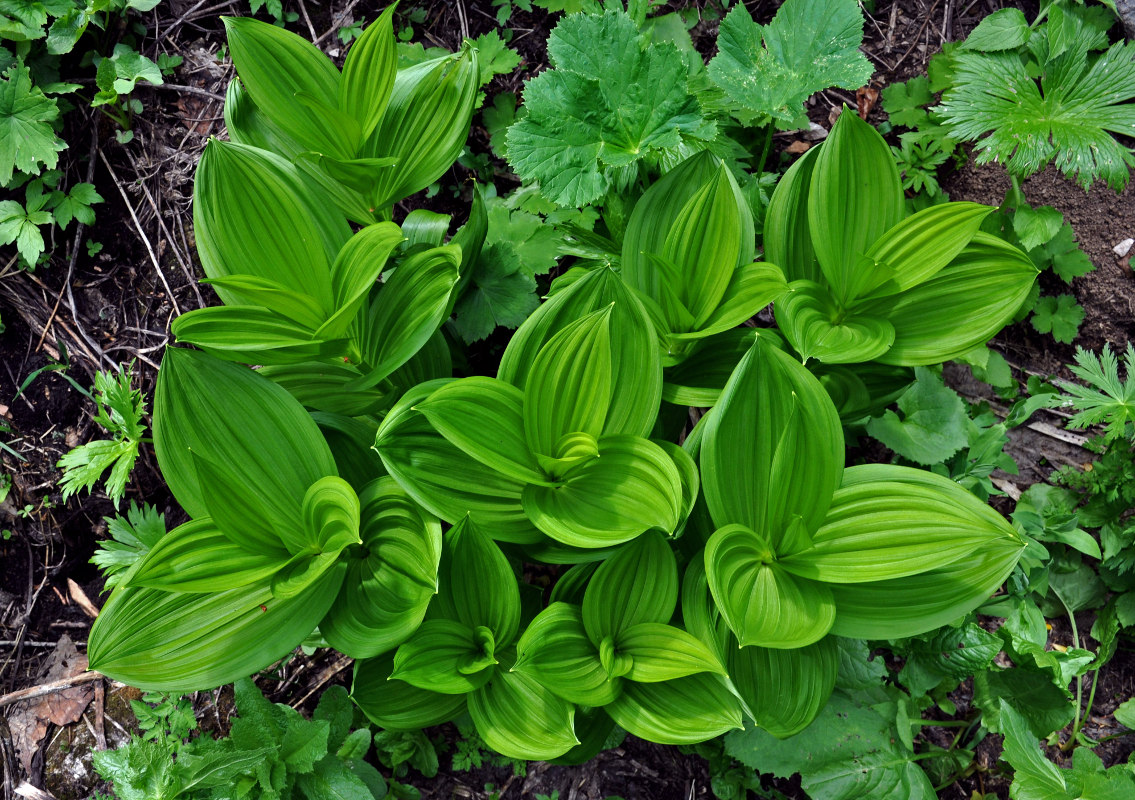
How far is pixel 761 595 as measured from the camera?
1.71 metres

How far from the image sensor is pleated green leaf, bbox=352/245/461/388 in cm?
194

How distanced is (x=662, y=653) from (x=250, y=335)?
135 centimetres

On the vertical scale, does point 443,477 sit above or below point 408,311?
below

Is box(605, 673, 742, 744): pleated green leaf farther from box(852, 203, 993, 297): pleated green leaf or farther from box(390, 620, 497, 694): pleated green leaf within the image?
box(852, 203, 993, 297): pleated green leaf

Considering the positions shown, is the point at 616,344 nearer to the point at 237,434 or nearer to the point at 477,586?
the point at 477,586

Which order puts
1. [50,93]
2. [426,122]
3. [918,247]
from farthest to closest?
[50,93]
[426,122]
[918,247]

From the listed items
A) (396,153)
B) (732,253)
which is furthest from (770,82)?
(396,153)

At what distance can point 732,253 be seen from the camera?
193cm

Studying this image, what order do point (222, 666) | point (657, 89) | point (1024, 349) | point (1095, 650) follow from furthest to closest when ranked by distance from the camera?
point (1024, 349), point (1095, 650), point (657, 89), point (222, 666)

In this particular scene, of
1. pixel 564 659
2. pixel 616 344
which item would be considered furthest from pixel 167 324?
pixel 564 659

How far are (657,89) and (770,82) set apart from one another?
1.39ft

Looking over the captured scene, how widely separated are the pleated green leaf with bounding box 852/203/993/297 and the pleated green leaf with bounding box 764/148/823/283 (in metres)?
0.18

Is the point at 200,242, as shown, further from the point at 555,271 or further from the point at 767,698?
the point at 767,698

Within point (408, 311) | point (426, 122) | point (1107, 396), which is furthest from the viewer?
point (1107, 396)
